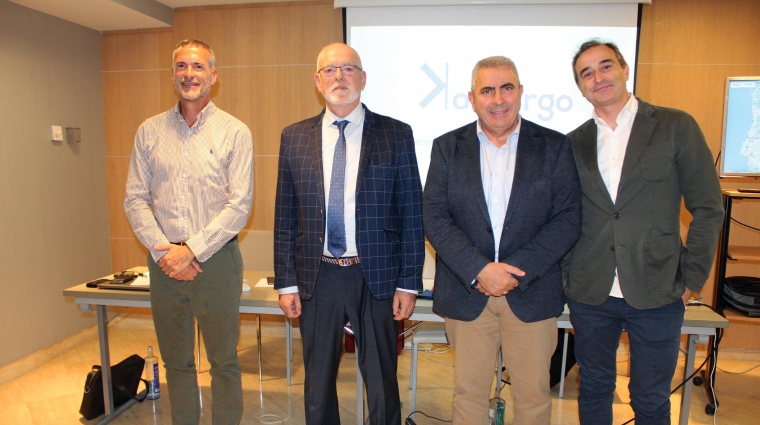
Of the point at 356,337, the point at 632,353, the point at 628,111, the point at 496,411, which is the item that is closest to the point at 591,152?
the point at 628,111

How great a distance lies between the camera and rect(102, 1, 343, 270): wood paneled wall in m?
3.99

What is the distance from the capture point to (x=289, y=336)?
10.6 feet

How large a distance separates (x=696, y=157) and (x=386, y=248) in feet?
3.95

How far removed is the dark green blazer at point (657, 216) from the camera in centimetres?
177

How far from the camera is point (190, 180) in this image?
2.18 m

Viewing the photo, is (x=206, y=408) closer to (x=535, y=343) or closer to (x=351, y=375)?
(x=351, y=375)

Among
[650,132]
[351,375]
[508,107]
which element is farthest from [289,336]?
[650,132]

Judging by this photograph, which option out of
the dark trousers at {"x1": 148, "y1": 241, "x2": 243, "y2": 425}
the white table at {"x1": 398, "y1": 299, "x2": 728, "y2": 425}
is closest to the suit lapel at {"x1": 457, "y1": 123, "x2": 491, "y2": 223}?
the white table at {"x1": 398, "y1": 299, "x2": 728, "y2": 425}

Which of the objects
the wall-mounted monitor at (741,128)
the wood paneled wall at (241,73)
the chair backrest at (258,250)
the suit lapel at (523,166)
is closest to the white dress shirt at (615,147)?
the suit lapel at (523,166)

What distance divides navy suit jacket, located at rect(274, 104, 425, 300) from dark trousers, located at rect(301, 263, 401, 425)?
56mm

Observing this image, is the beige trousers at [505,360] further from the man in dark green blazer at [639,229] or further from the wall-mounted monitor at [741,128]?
the wall-mounted monitor at [741,128]

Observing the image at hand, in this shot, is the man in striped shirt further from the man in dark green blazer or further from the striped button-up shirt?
the man in dark green blazer

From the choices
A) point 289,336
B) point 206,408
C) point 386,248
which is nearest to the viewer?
point 386,248

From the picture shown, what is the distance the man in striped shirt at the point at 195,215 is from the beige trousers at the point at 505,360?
3.55ft
